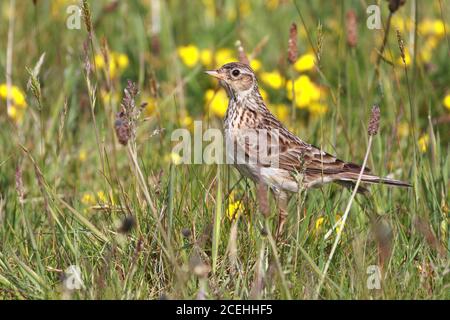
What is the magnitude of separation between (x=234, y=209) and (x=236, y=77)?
1098 millimetres

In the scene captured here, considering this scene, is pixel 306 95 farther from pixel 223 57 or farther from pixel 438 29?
pixel 438 29

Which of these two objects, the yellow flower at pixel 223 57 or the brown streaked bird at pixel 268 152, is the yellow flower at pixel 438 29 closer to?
the yellow flower at pixel 223 57

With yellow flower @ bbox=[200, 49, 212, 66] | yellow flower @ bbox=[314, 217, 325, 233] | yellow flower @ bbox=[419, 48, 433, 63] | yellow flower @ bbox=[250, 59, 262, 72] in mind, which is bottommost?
yellow flower @ bbox=[314, 217, 325, 233]

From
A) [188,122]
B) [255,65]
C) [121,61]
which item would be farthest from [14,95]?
[255,65]

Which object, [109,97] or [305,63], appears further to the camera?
[305,63]

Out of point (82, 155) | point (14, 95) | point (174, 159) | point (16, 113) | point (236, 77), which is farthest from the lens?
point (16, 113)

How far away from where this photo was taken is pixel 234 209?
497 centimetres

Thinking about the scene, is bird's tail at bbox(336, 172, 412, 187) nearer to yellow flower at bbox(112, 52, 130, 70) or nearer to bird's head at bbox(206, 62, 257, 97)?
bird's head at bbox(206, 62, 257, 97)

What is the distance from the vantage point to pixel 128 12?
27.4 ft

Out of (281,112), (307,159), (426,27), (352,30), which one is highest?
(426,27)

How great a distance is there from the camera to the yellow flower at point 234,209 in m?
4.60

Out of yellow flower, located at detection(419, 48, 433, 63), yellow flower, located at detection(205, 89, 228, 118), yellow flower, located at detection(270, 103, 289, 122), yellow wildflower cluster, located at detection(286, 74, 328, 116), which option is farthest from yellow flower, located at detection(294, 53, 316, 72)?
yellow flower, located at detection(419, 48, 433, 63)

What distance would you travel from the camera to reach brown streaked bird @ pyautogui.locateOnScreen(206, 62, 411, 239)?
522 centimetres

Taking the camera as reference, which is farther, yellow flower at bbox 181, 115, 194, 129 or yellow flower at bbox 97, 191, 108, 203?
yellow flower at bbox 181, 115, 194, 129
